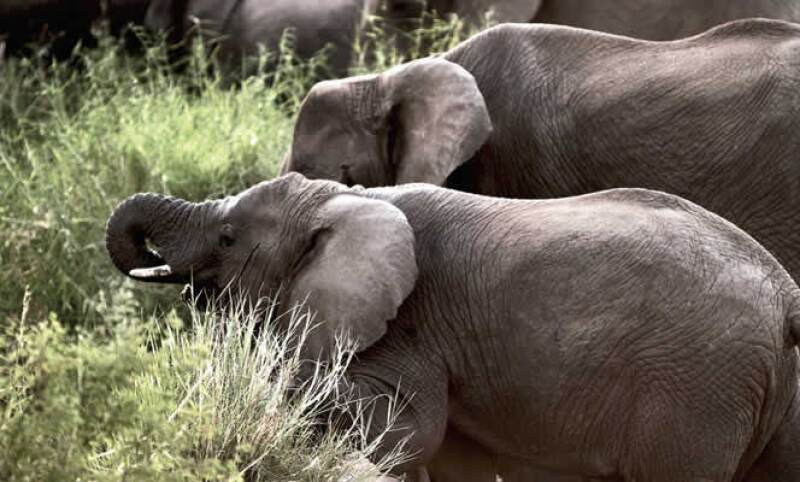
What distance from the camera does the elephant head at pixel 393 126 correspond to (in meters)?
7.96

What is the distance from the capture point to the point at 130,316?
8.34 metres

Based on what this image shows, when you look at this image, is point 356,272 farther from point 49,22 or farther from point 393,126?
point 49,22

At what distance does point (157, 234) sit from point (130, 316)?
1.48m

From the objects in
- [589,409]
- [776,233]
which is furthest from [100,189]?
[589,409]

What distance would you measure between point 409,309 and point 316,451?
2.01 ft

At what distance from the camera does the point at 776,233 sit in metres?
7.73

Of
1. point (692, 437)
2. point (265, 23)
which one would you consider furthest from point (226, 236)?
point (265, 23)

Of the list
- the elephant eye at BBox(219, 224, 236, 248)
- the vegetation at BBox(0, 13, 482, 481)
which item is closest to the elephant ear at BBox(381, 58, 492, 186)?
the vegetation at BBox(0, 13, 482, 481)

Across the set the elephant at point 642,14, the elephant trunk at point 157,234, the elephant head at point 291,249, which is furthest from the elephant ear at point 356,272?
the elephant at point 642,14

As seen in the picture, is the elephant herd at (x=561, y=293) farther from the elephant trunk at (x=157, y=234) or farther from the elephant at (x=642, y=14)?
the elephant at (x=642, y=14)

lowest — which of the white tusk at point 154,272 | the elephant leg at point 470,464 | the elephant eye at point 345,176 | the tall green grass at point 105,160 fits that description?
the tall green grass at point 105,160

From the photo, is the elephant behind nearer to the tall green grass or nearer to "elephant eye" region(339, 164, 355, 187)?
the tall green grass

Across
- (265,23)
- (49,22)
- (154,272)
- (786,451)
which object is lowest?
(49,22)

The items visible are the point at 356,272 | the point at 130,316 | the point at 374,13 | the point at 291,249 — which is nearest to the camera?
the point at 356,272
